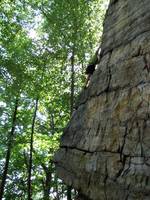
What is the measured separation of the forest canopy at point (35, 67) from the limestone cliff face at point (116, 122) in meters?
10.9

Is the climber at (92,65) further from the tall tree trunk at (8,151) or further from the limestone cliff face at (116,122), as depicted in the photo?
the tall tree trunk at (8,151)

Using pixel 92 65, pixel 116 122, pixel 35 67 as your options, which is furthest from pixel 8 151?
pixel 116 122

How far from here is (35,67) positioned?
21328 mm

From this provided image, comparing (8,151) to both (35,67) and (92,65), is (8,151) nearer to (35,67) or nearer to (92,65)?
(35,67)

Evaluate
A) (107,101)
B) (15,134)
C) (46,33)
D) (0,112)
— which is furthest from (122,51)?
(46,33)

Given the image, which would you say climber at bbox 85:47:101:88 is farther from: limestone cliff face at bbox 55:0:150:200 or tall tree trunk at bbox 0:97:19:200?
tall tree trunk at bbox 0:97:19:200

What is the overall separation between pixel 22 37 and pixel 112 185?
16.9m

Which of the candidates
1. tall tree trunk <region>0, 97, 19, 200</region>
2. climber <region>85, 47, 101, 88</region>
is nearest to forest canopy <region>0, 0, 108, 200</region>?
tall tree trunk <region>0, 97, 19, 200</region>

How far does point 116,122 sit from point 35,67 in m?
15.2

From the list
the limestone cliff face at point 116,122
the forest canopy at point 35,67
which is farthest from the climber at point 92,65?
the forest canopy at point 35,67

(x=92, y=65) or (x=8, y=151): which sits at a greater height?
(x=92, y=65)

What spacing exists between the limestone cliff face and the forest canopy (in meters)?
10.9

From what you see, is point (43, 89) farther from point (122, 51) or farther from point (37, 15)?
point (122, 51)

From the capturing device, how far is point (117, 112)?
22.3 ft
